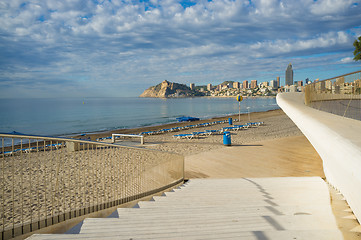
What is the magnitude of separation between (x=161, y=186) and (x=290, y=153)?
351 inches

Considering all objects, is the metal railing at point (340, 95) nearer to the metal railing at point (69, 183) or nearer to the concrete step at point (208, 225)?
the concrete step at point (208, 225)

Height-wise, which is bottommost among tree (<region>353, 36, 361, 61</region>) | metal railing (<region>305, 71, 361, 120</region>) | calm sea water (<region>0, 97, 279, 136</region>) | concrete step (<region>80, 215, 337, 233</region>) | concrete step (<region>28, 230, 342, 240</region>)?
calm sea water (<region>0, 97, 279, 136</region>)

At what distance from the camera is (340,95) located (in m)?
8.54

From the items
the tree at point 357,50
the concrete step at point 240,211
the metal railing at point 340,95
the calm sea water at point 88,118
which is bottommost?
the calm sea water at point 88,118

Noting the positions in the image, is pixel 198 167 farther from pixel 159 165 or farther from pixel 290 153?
pixel 290 153

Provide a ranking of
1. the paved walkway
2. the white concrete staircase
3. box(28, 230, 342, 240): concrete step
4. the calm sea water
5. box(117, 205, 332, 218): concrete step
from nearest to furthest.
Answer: box(28, 230, 342, 240): concrete step → the white concrete staircase → box(117, 205, 332, 218): concrete step → the paved walkway → the calm sea water

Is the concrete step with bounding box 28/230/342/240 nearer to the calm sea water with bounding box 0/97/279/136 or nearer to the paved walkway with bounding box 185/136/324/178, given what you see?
the paved walkway with bounding box 185/136/324/178

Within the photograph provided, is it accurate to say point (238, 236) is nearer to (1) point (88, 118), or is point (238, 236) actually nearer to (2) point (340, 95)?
(2) point (340, 95)

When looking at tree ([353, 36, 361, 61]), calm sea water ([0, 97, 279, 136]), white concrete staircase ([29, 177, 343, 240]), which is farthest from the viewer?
calm sea water ([0, 97, 279, 136])

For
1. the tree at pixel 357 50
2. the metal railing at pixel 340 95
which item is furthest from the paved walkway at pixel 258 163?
the tree at pixel 357 50

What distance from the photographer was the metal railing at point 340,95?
6.81 metres

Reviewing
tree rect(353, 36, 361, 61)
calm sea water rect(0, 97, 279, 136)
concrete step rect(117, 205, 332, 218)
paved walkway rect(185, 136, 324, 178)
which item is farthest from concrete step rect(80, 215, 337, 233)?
tree rect(353, 36, 361, 61)

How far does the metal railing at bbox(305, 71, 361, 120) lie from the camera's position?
268 inches

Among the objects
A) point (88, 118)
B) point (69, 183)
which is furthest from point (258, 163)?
point (88, 118)
